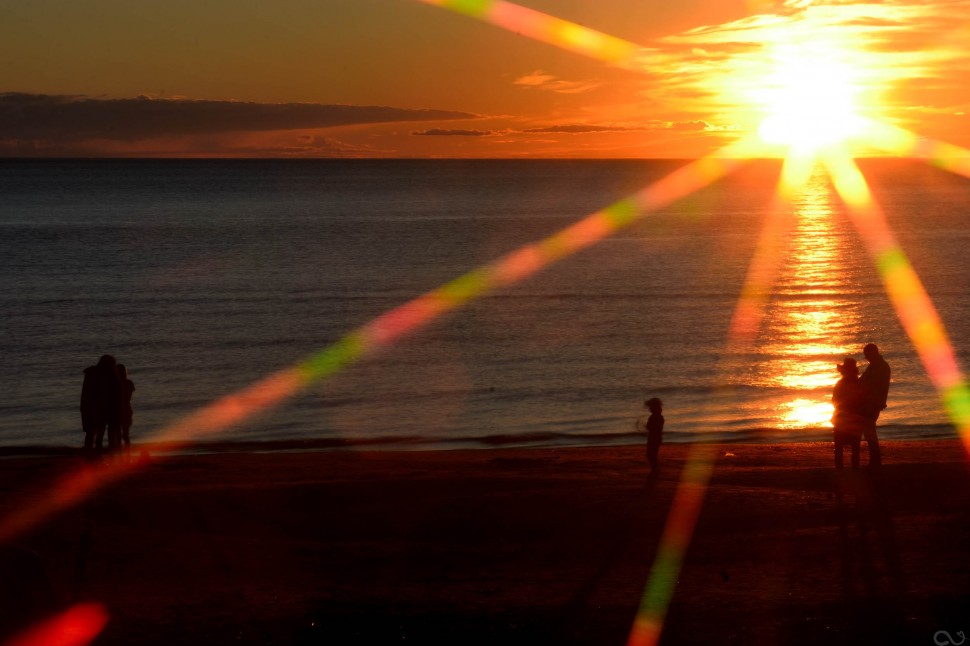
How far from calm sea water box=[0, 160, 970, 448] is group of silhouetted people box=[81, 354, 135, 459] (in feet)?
21.6

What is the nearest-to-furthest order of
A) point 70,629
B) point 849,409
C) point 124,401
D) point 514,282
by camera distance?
point 70,629
point 849,409
point 124,401
point 514,282

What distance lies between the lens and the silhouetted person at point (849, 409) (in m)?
12.2

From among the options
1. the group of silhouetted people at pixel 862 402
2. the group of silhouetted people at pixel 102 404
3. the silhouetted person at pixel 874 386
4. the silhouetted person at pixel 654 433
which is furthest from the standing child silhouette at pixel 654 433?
the group of silhouetted people at pixel 102 404

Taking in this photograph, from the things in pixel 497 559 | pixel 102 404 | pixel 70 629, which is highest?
pixel 102 404

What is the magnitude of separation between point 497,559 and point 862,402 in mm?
4691

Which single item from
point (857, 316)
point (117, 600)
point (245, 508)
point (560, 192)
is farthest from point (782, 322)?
point (560, 192)

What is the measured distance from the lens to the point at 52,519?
10484mm

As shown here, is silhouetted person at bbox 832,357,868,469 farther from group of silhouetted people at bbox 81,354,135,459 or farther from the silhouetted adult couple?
group of silhouetted people at bbox 81,354,135,459

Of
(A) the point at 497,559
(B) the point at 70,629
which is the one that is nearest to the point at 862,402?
(A) the point at 497,559

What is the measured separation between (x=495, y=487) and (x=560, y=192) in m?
149

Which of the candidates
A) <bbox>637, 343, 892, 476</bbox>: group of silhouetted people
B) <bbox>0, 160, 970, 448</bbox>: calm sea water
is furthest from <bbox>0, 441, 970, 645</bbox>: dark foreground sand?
<bbox>0, 160, 970, 448</bbox>: calm sea water

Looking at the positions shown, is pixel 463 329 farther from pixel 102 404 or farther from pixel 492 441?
pixel 102 404

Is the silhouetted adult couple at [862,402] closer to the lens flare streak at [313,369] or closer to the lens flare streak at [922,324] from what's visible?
the lens flare streak at [922,324]

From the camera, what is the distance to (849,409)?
12266 mm
